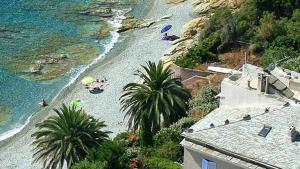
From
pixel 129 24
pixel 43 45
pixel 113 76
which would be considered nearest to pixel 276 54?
pixel 113 76

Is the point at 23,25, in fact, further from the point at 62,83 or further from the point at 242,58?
the point at 242,58

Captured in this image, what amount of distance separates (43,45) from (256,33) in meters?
30.4

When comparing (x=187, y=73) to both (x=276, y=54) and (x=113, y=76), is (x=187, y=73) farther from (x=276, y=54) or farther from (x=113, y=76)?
(x=113, y=76)

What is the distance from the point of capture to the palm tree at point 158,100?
44625 millimetres

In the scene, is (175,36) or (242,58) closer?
(242,58)

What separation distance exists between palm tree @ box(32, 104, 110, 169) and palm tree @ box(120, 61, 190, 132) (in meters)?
4.40

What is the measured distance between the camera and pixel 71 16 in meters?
90.4

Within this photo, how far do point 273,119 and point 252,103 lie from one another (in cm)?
466

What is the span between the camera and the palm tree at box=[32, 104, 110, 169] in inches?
1612

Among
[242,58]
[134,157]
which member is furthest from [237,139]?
[242,58]

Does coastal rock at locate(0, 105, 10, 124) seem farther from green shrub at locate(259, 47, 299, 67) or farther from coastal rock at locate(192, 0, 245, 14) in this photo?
coastal rock at locate(192, 0, 245, 14)

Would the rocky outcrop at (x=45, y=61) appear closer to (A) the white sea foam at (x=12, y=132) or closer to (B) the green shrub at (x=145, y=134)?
(A) the white sea foam at (x=12, y=132)

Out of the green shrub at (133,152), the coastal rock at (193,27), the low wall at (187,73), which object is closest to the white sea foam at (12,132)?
the low wall at (187,73)

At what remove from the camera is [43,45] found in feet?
262
